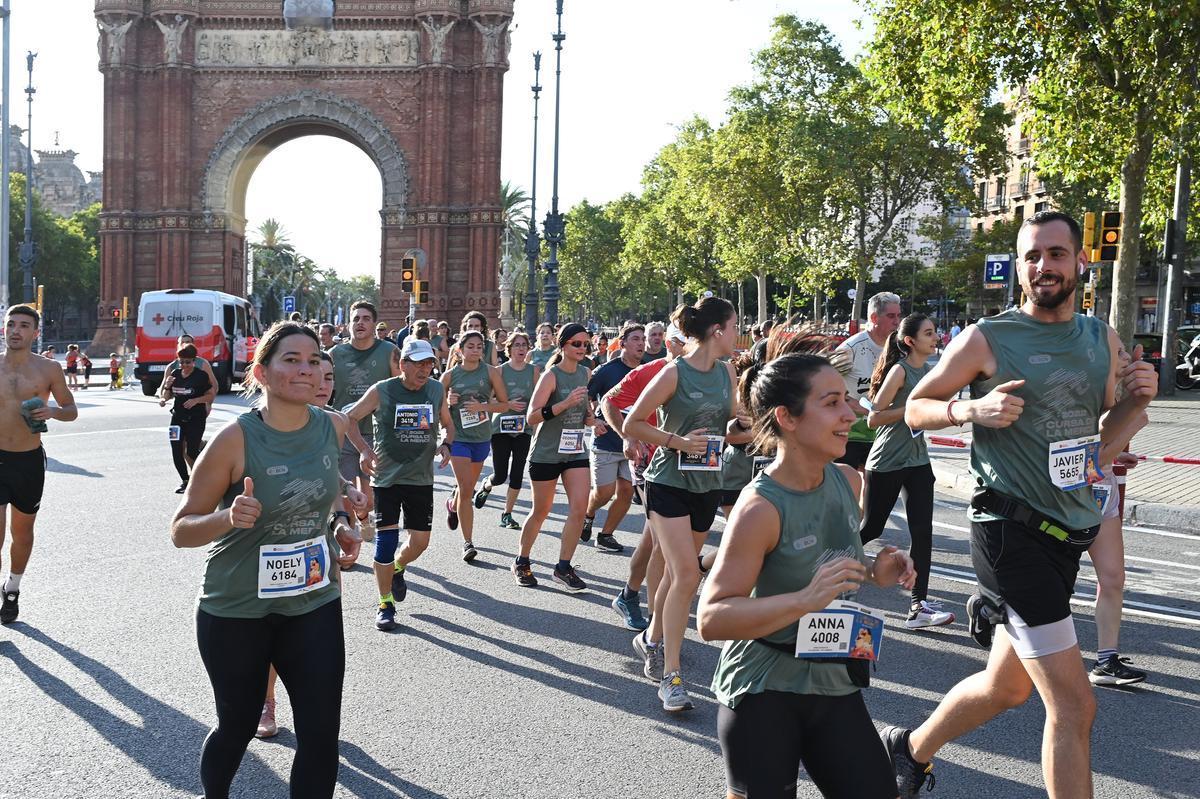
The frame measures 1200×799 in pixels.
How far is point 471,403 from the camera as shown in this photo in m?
9.60

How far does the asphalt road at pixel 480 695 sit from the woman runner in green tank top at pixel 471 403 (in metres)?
0.91

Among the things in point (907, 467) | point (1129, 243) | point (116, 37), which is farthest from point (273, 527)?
point (116, 37)

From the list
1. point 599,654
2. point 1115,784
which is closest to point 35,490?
point 599,654

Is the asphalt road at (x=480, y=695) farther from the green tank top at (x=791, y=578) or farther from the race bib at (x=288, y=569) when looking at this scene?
the green tank top at (x=791, y=578)

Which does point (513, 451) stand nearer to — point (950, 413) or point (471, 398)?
point (471, 398)

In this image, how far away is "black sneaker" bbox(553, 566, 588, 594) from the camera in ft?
26.3

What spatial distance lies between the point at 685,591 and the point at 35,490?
4.14 m

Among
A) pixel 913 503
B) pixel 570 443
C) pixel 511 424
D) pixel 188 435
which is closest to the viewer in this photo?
pixel 913 503

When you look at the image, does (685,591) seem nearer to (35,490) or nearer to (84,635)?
(84,635)

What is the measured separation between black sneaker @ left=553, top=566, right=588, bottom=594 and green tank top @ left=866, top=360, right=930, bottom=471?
7.31 feet

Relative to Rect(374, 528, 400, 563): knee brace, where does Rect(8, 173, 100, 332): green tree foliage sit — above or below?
above

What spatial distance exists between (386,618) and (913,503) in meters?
3.32

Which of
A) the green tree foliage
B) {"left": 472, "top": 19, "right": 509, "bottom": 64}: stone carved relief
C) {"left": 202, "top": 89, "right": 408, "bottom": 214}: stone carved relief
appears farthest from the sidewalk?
the green tree foliage

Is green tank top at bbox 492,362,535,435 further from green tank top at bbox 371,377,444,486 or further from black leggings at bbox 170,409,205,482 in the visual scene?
black leggings at bbox 170,409,205,482
